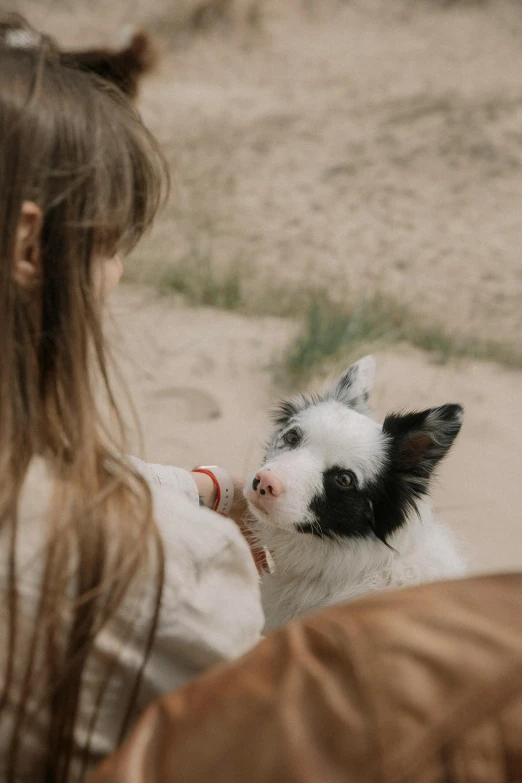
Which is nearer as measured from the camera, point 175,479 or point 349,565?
point 175,479

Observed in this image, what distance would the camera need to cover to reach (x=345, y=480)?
7.35 ft

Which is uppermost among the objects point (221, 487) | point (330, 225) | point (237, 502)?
point (221, 487)

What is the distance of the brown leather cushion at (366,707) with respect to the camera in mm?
760

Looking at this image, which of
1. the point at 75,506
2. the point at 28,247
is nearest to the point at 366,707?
the point at 75,506

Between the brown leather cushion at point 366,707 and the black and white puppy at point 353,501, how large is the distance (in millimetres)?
1257

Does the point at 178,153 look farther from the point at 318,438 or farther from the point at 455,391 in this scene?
the point at 318,438

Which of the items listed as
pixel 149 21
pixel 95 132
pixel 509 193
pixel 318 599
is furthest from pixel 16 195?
pixel 149 21

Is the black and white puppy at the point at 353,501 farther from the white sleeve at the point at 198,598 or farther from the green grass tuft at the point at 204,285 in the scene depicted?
the green grass tuft at the point at 204,285

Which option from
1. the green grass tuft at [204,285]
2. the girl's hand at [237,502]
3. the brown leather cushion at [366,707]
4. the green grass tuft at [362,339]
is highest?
the brown leather cushion at [366,707]

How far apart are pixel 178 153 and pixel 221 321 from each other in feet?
12.1

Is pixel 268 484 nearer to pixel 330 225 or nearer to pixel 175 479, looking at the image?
pixel 175 479

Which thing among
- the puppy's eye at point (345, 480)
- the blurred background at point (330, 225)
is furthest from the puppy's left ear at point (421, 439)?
the blurred background at point (330, 225)

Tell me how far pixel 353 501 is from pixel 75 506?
1.27 metres

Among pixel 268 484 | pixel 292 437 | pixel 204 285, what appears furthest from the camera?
pixel 204 285
